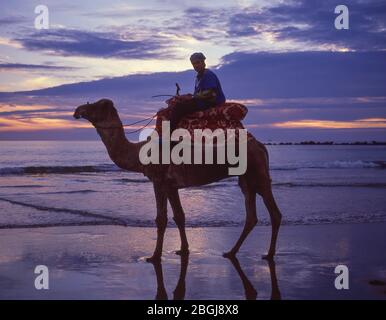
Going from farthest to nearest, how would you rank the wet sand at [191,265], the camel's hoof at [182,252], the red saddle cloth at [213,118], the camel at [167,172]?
the camel's hoof at [182,252] → the red saddle cloth at [213,118] → the camel at [167,172] → the wet sand at [191,265]

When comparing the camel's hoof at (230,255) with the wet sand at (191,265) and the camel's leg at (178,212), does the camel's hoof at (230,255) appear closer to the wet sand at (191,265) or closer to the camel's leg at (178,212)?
the wet sand at (191,265)

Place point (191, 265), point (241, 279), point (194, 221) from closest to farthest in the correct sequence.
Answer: point (241, 279), point (191, 265), point (194, 221)

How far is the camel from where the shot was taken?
7957mm

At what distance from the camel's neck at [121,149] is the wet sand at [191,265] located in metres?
1.32

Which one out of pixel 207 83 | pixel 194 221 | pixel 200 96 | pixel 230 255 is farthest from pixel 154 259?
pixel 194 221

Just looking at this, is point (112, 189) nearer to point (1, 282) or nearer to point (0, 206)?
point (0, 206)

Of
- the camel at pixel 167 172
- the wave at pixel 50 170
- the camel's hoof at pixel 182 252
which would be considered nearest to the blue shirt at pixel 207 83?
the camel at pixel 167 172

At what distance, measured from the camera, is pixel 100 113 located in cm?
Result: 791

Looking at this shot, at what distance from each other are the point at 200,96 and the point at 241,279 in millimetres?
2564

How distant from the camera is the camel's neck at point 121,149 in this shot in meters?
8.03

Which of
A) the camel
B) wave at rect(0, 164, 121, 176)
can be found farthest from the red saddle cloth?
wave at rect(0, 164, 121, 176)

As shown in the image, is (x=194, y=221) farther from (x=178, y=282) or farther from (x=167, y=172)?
(x=178, y=282)

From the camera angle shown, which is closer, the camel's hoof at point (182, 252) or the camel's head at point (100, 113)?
the camel's head at point (100, 113)
